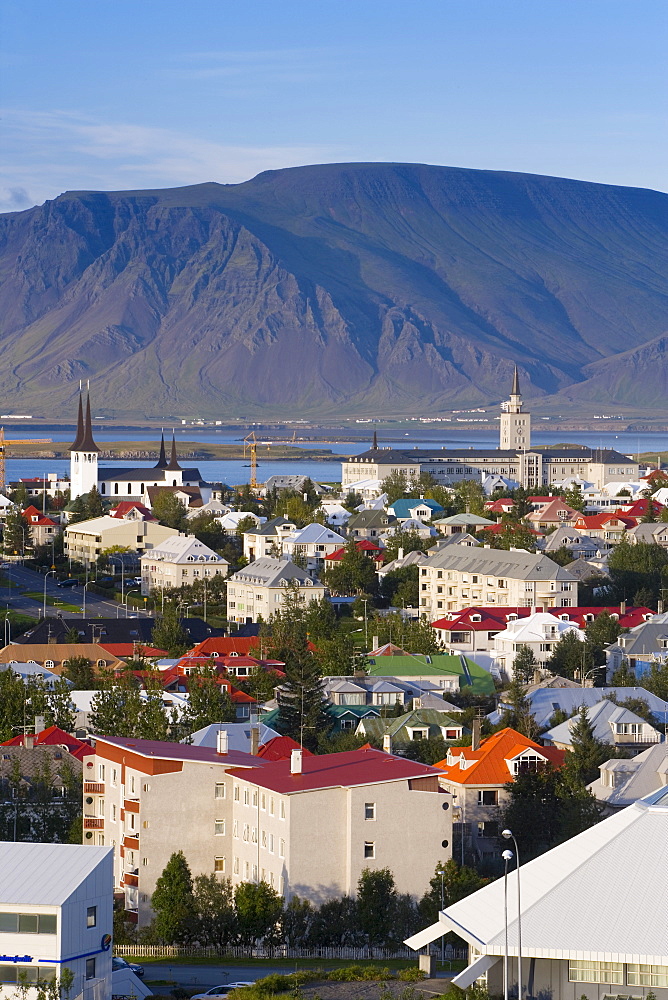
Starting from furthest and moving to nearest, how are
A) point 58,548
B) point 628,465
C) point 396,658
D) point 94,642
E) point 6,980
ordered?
point 628,465 < point 58,548 < point 94,642 < point 396,658 < point 6,980

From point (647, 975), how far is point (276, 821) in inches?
337

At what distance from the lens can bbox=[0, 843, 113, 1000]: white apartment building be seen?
23750 mm

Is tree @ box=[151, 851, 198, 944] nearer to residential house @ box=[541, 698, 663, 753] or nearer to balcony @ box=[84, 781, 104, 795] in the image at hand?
balcony @ box=[84, 781, 104, 795]

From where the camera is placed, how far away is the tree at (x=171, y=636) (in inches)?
2525

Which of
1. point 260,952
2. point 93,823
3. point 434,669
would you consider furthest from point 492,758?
point 434,669

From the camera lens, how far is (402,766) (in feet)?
109

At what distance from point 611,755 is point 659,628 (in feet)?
71.8

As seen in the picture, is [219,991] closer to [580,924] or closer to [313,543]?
[580,924]

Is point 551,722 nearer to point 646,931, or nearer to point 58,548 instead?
point 646,931

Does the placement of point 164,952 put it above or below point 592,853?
below

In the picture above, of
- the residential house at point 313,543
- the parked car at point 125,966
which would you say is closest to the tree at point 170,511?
the residential house at point 313,543

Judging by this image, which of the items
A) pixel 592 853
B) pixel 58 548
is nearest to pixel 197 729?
pixel 592 853

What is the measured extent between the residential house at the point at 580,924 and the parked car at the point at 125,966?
3.87 meters

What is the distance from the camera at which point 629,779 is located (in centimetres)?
3956
